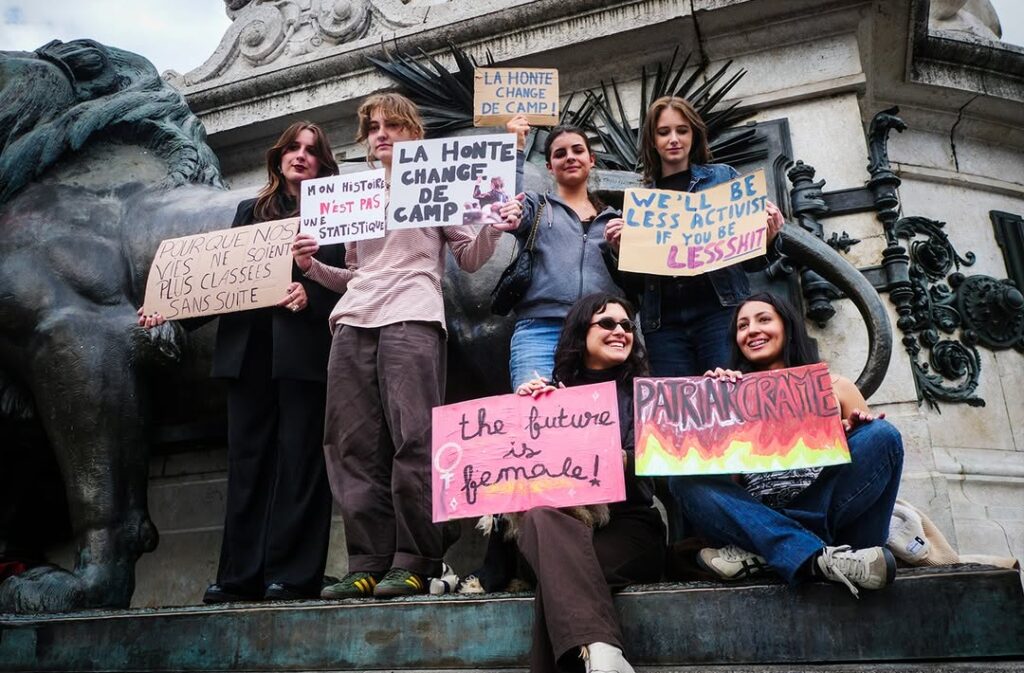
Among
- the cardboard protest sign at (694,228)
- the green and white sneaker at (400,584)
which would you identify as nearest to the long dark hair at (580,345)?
the cardboard protest sign at (694,228)

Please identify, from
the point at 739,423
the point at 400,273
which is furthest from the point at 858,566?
the point at 400,273

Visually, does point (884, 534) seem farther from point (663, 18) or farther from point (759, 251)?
point (663, 18)

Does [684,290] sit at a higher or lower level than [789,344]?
higher

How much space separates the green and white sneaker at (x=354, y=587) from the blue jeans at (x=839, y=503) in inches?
42.4

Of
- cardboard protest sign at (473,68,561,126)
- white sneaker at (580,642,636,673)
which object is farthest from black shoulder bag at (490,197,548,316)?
white sneaker at (580,642,636,673)

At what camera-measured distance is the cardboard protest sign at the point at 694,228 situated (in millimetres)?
3195

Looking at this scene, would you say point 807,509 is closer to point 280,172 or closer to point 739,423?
point 739,423

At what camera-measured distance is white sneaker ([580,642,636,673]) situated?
221cm

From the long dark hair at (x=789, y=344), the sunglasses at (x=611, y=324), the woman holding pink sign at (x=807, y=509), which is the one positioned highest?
the sunglasses at (x=611, y=324)

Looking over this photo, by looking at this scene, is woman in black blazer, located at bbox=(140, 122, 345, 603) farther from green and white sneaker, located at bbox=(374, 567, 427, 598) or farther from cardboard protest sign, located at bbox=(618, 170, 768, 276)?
cardboard protest sign, located at bbox=(618, 170, 768, 276)

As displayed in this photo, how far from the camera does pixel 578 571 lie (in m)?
2.40

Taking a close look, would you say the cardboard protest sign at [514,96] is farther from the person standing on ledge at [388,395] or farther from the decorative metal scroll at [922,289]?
the decorative metal scroll at [922,289]

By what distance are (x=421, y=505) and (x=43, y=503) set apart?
3.22 meters

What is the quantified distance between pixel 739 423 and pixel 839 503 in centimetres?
35
